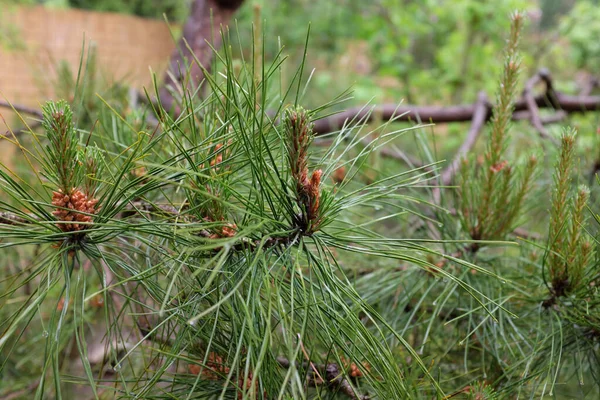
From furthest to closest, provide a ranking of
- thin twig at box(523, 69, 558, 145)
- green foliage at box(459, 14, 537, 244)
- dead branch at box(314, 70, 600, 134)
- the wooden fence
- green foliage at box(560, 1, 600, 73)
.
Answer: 1. the wooden fence
2. green foliage at box(560, 1, 600, 73)
3. dead branch at box(314, 70, 600, 134)
4. thin twig at box(523, 69, 558, 145)
5. green foliage at box(459, 14, 537, 244)

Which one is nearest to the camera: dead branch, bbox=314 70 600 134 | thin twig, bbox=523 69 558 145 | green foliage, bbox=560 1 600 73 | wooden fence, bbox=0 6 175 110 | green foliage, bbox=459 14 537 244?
green foliage, bbox=459 14 537 244

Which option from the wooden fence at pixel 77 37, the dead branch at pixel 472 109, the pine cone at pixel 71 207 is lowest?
the wooden fence at pixel 77 37

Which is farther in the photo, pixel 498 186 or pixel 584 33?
pixel 584 33

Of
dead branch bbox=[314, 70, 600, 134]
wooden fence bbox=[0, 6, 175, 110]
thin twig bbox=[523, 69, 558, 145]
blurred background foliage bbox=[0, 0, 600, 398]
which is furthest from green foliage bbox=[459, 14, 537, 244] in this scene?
wooden fence bbox=[0, 6, 175, 110]

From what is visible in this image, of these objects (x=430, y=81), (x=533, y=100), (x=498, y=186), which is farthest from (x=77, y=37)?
(x=498, y=186)

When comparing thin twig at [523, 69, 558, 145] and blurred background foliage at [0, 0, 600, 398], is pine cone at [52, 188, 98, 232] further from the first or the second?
thin twig at [523, 69, 558, 145]

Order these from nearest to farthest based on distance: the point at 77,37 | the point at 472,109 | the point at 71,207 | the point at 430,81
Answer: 1. the point at 71,207
2. the point at 472,109
3. the point at 430,81
4. the point at 77,37

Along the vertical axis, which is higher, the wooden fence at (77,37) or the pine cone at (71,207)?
the pine cone at (71,207)

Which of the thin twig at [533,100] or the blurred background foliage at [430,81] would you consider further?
the thin twig at [533,100]

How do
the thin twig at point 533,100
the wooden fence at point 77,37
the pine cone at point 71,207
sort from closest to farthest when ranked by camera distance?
the pine cone at point 71,207 → the thin twig at point 533,100 → the wooden fence at point 77,37

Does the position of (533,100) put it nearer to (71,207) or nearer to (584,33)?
(71,207)

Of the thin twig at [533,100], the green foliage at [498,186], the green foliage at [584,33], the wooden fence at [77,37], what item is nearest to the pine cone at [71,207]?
the green foliage at [498,186]

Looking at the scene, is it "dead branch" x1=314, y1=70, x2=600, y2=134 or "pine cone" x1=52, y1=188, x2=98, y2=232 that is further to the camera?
"dead branch" x1=314, y1=70, x2=600, y2=134

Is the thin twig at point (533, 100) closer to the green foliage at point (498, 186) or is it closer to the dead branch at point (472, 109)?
Answer: the dead branch at point (472, 109)
